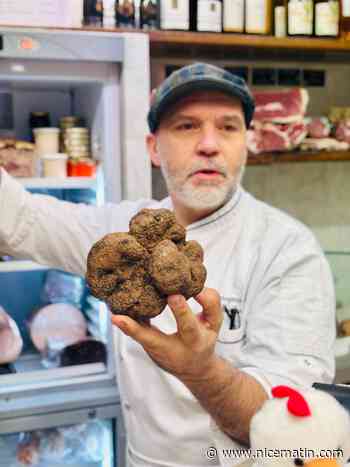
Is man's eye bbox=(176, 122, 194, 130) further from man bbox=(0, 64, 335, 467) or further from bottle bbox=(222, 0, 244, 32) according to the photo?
bottle bbox=(222, 0, 244, 32)

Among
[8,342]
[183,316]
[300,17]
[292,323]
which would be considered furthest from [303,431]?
[300,17]

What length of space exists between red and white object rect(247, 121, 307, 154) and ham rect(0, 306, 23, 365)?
1.04 meters

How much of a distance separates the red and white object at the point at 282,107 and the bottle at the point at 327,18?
0.23m

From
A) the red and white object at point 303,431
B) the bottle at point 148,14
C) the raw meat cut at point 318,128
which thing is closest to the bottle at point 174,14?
the bottle at point 148,14

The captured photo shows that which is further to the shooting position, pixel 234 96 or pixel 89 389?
pixel 89 389

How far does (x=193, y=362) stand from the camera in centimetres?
81

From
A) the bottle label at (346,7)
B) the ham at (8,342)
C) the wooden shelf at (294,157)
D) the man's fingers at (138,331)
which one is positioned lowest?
the ham at (8,342)

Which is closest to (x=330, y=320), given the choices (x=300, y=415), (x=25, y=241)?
(x=300, y=415)

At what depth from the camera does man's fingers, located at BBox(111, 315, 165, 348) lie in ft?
2.50

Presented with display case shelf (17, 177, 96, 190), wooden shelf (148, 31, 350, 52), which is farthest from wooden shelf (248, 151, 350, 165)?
display case shelf (17, 177, 96, 190)

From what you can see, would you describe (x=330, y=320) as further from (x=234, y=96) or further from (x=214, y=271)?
(x=234, y=96)

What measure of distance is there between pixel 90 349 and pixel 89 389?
0.17 meters

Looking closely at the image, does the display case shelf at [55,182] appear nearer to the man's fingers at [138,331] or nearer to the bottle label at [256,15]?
the bottle label at [256,15]

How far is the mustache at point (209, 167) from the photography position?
47.9 inches
